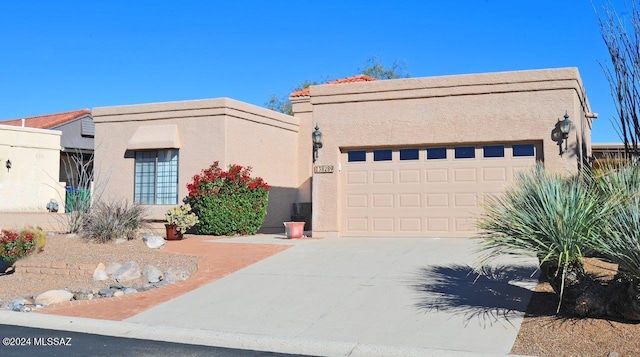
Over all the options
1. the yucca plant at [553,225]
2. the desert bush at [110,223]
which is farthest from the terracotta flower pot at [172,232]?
the yucca plant at [553,225]

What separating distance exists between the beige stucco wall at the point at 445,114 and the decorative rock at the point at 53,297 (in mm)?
7032

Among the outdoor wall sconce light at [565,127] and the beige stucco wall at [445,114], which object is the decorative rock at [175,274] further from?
the outdoor wall sconce light at [565,127]

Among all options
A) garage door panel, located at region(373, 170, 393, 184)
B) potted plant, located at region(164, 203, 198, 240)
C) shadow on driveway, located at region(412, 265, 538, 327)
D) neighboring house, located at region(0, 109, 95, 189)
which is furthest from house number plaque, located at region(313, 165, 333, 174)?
neighboring house, located at region(0, 109, 95, 189)

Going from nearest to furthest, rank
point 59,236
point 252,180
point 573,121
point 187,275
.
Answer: point 187,275
point 573,121
point 59,236
point 252,180

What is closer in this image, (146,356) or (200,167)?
(146,356)

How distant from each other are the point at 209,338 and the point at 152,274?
12.6 feet

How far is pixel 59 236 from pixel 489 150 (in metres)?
10.6

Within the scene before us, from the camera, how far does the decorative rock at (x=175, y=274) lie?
36.1 ft

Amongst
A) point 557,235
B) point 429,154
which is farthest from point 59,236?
point 557,235

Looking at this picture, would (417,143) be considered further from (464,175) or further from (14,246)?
(14,246)

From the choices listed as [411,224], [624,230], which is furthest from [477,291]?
[411,224]

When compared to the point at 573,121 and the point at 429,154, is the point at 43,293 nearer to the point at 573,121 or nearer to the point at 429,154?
the point at 429,154

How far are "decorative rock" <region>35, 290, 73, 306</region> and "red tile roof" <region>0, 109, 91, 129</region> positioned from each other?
75.9ft

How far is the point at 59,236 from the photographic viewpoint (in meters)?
14.9
